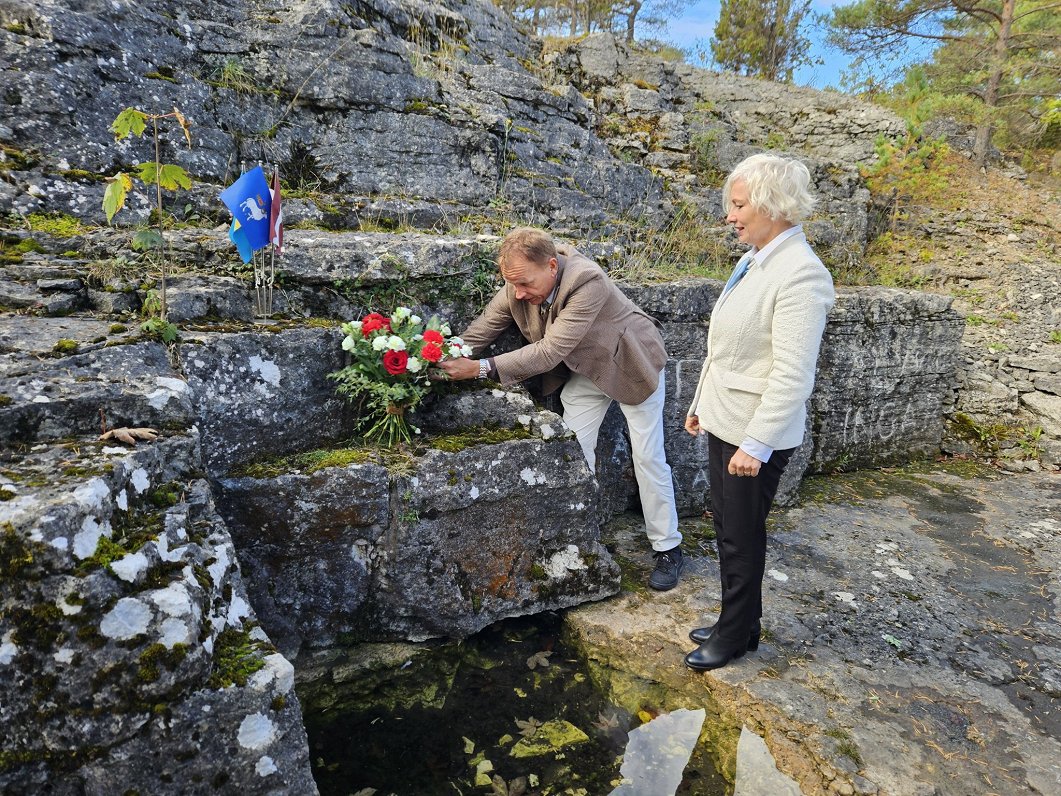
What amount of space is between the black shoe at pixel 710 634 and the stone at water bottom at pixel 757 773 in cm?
51

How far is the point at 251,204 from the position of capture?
3.06 metres

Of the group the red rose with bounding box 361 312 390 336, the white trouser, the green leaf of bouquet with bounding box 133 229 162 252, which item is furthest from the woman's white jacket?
the green leaf of bouquet with bounding box 133 229 162 252

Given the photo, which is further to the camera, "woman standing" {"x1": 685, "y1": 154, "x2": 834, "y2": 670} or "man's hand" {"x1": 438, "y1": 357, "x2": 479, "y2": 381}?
"man's hand" {"x1": 438, "y1": 357, "x2": 479, "y2": 381}

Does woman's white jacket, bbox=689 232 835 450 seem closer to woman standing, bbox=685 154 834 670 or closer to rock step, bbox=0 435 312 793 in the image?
woman standing, bbox=685 154 834 670

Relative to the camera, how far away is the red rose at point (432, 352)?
126 inches

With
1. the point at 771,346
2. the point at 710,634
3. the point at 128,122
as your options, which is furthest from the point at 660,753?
the point at 128,122

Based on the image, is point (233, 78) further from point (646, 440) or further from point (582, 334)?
point (646, 440)

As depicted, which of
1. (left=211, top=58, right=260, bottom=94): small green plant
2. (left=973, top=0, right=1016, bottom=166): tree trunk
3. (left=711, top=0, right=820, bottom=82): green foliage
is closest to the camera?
(left=211, top=58, right=260, bottom=94): small green plant

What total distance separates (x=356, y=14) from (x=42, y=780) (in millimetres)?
6296

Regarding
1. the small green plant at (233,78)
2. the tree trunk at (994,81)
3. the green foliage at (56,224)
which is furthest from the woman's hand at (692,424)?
the tree trunk at (994,81)

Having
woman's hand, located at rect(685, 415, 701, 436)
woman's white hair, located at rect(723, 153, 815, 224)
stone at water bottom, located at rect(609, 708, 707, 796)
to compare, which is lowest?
stone at water bottom, located at rect(609, 708, 707, 796)

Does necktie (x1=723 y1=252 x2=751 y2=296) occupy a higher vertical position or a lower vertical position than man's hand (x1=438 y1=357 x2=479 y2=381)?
higher

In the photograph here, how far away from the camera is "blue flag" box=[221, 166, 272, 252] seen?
302 centimetres

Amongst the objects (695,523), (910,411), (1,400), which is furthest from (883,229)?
(1,400)
